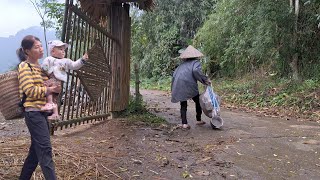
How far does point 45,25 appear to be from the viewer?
19.8 meters

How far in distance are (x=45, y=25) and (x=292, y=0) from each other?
43.4 feet

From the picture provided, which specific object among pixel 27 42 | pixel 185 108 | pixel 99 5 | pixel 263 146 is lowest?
pixel 263 146

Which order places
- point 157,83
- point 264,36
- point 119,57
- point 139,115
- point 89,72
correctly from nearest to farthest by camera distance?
point 89,72 → point 119,57 → point 139,115 → point 264,36 → point 157,83

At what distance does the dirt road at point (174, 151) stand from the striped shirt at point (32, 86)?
3.50 feet

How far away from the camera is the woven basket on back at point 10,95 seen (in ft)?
11.7

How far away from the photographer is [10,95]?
360 cm

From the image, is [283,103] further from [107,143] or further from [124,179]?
[124,179]

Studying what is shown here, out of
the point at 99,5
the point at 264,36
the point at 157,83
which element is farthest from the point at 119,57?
the point at 157,83

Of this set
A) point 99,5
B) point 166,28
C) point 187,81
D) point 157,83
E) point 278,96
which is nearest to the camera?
point 187,81

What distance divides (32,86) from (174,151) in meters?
2.79

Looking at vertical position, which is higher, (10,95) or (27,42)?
(27,42)

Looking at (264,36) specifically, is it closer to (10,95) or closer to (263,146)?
(263,146)

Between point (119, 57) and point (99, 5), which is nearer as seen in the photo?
point (99, 5)

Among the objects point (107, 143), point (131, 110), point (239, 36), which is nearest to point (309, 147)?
point (107, 143)
